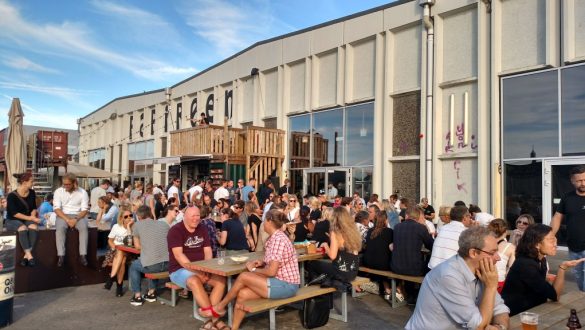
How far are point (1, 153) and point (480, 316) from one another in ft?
102

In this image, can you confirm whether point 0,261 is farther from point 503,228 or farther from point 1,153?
point 1,153

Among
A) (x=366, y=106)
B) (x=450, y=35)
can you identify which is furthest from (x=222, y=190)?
(x=450, y=35)

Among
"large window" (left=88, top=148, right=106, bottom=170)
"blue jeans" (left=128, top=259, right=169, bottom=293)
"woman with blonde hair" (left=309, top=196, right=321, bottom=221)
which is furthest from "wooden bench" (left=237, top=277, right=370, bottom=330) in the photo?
"large window" (left=88, top=148, right=106, bottom=170)

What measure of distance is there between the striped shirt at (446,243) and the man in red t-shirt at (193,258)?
2742 millimetres

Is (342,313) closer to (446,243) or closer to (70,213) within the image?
(446,243)

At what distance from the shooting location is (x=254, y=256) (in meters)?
6.18

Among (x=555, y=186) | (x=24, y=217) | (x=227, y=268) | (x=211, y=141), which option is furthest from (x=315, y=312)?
(x=211, y=141)

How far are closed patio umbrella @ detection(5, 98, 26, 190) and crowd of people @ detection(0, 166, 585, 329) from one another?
14.7 feet

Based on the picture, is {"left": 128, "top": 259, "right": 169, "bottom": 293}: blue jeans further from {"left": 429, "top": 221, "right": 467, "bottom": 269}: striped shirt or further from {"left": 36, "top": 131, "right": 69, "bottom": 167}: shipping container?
{"left": 36, "top": 131, "right": 69, "bottom": 167}: shipping container

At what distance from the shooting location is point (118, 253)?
7082 mm

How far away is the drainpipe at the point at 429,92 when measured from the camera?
12.8 metres

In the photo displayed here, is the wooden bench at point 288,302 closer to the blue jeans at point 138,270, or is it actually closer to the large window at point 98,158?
the blue jeans at point 138,270

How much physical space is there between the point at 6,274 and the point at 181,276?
1.98 m

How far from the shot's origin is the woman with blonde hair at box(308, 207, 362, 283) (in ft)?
18.9
